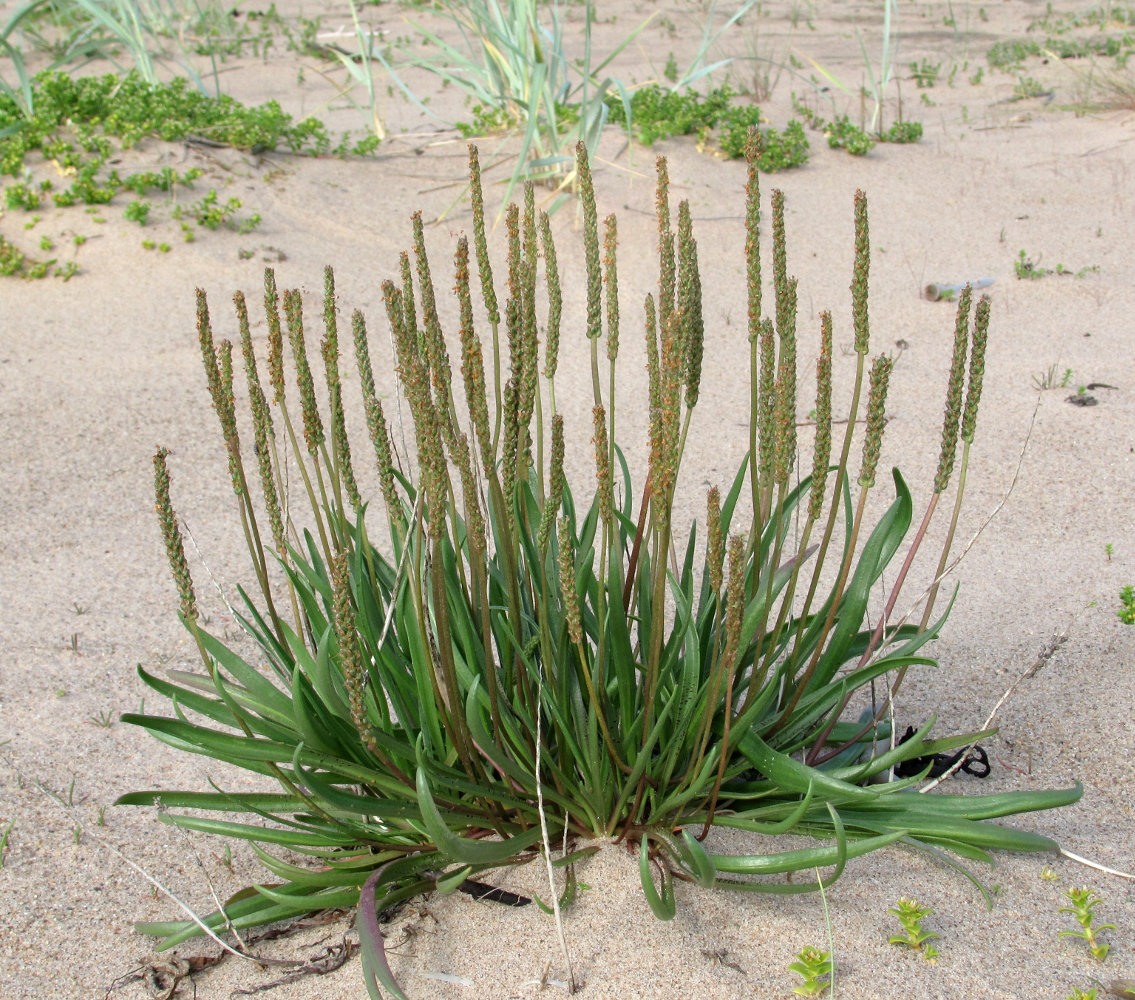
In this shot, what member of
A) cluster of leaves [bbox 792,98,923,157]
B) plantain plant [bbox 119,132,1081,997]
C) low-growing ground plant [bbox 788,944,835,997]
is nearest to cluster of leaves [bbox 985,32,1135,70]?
cluster of leaves [bbox 792,98,923,157]

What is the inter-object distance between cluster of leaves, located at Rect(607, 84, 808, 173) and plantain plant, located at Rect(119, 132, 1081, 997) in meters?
4.45

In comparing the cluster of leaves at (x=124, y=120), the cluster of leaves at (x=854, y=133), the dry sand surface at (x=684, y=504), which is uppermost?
the cluster of leaves at (x=124, y=120)

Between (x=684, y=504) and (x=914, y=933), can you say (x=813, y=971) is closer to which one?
(x=914, y=933)

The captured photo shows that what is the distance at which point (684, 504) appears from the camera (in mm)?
3928

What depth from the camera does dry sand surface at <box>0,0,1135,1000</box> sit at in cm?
200

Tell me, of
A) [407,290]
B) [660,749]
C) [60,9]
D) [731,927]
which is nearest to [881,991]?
[731,927]

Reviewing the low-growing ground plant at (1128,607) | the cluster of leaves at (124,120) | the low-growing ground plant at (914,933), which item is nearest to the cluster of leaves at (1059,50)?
the cluster of leaves at (124,120)

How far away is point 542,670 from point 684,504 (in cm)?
188

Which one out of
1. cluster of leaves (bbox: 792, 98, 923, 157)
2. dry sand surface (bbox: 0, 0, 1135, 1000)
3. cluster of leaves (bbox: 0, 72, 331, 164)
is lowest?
dry sand surface (bbox: 0, 0, 1135, 1000)

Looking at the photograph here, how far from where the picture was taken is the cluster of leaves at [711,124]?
6383mm

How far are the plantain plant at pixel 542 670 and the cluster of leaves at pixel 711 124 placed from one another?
4450 millimetres

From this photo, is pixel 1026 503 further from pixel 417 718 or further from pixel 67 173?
pixel 67 173

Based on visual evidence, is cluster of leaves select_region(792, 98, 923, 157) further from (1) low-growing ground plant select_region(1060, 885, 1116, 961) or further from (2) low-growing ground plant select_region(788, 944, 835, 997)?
(2) low-growing ground plant select_region(788, 944, 835, 997)

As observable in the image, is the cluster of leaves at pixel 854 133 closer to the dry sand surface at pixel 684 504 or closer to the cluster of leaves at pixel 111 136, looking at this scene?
the dry sand surface at pixel 684 504
